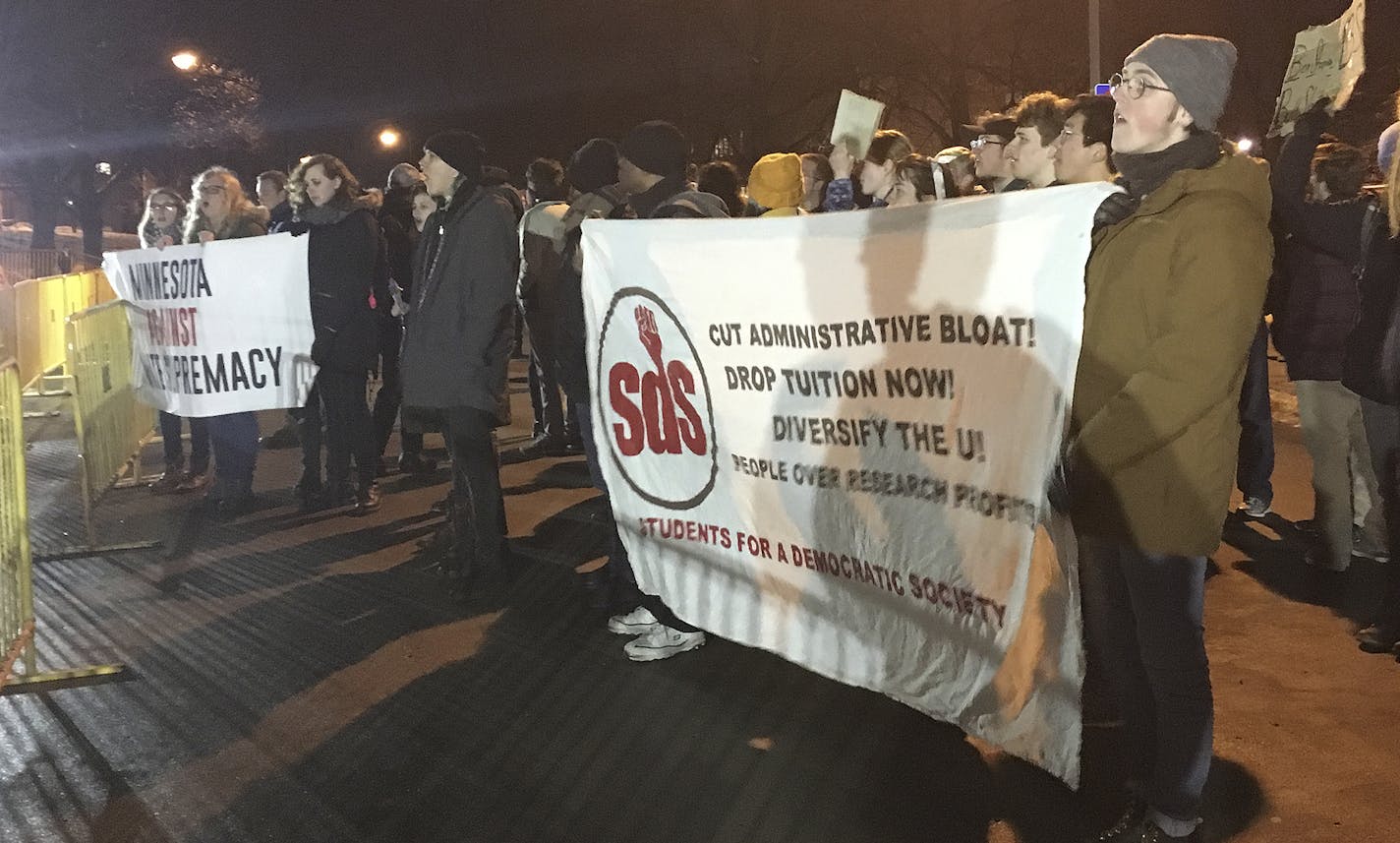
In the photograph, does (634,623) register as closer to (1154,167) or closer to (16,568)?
(16,568)

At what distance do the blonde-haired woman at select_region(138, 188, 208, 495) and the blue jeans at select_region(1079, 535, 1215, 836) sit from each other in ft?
23.1

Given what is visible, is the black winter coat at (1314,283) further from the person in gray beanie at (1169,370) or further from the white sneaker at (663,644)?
the white sneaker at (663,644)

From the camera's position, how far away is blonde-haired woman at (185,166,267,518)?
797 cm

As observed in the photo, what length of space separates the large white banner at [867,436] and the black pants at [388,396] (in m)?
4.70

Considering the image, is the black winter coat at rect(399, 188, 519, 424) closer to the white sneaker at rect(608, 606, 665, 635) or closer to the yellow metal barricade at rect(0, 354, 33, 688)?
the white sneaker at rect(608, 606, 665, 635)

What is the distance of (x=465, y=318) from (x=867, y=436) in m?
2.62

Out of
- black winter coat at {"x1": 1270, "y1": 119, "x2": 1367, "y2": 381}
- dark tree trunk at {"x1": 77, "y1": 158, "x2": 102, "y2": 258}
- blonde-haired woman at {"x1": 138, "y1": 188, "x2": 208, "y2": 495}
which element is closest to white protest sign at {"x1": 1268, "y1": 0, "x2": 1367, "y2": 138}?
black winter coat at {"x1": 1270, "y1": 119, "x2": 1367, "y2": 381}

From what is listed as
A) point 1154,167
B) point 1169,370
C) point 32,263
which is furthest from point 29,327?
point 32,263

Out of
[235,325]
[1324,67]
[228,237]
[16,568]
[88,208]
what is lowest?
[16,568]

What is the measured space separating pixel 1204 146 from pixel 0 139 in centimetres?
3839

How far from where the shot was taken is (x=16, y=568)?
16.2 ft

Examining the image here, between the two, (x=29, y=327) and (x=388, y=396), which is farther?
(x=29, y=327)

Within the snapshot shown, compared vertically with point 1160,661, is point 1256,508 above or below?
below

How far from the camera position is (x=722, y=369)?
4.07 meters
